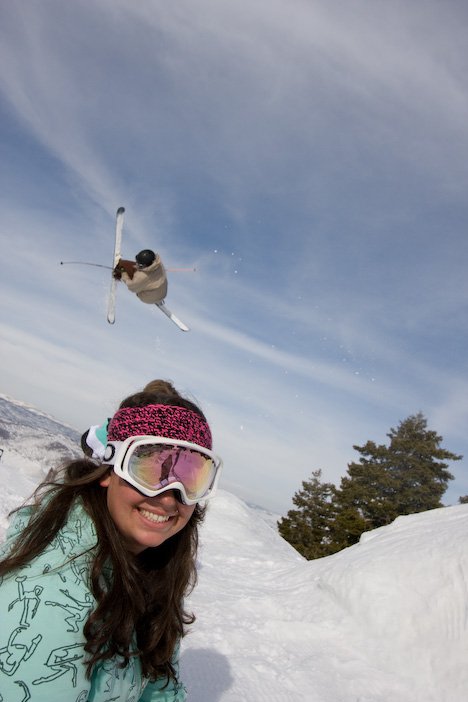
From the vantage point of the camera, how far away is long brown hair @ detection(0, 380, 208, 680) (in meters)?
1.86

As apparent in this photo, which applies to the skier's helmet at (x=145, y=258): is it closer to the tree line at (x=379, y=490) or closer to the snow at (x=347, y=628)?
the snow at (x=347, y=628)

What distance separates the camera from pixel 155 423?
7.66 ft

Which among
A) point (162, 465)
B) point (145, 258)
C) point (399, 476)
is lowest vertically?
point (162, 465)

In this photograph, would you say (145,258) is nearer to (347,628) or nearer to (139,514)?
(347,628)

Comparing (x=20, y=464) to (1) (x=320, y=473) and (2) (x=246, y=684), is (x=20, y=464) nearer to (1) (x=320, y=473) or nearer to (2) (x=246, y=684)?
(2) (x=246, y=684)

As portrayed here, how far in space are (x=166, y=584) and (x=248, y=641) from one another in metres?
3.75

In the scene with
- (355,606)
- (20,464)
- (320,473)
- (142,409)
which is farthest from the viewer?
(320,473)

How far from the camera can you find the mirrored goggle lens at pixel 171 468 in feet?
7.30

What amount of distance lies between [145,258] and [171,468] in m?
7.70

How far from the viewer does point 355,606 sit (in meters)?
6.10

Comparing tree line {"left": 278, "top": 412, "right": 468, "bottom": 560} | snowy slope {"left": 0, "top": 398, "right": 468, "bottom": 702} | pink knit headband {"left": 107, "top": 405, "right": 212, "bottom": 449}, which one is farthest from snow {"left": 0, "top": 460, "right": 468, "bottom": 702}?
tree line {"left": 278, "top": 412, "right": 468, "bottom": 560}

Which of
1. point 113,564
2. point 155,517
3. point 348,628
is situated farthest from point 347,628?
point 113,564

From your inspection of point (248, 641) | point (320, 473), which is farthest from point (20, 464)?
point (320, 473)

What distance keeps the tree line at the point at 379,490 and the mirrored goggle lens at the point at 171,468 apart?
2634 centimetres
